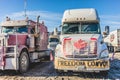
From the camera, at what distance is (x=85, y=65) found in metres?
9.95

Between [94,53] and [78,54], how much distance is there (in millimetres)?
703

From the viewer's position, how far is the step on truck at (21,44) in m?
10.7

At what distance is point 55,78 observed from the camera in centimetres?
1032

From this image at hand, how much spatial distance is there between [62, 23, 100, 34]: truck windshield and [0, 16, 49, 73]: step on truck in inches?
93.6

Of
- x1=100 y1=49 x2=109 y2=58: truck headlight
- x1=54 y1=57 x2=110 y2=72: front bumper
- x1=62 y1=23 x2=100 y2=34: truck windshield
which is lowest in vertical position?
x1=54 y1=57 x2=110 y2=72: front bumper

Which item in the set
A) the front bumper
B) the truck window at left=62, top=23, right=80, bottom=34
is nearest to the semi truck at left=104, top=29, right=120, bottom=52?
the truck window at left=62, top=23, right=80, bottom=34

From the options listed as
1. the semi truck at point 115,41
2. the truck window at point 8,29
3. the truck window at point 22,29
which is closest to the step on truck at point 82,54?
the truck window at point 22,29

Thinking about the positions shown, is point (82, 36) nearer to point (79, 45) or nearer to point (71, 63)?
point (79, 45)

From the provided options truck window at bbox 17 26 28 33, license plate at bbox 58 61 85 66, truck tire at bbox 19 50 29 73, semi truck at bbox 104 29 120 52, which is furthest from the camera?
semi truck at bbox 104 29 120 52

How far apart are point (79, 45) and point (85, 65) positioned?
0.93 m

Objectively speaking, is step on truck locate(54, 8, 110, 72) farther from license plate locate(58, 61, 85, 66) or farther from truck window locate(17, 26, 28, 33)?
truck window locate(17, 26, 28, 33)

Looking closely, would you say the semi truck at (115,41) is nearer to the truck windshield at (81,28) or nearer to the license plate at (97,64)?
the truck windshield at (81,28)

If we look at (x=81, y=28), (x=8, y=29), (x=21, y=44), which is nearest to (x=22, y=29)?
(x=8, y=29)

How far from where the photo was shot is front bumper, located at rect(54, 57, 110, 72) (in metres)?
9.85
